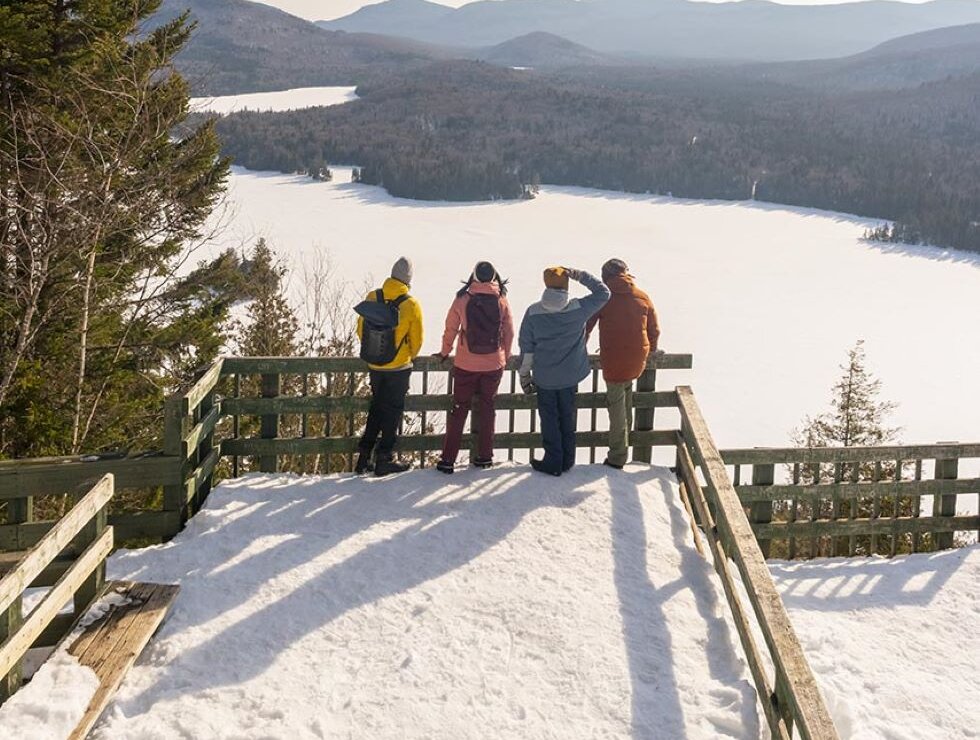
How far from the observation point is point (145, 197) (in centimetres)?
1062

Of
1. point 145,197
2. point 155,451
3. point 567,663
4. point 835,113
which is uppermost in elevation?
point 835,113

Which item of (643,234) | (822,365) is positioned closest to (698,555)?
(822,365)

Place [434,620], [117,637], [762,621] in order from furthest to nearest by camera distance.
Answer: [434,620] < [117,637] < [762,621]

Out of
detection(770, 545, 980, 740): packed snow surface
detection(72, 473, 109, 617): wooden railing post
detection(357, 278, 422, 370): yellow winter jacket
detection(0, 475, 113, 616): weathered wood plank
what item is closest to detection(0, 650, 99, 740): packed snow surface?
detection(0, 475, 113, 616): weathered wood plank

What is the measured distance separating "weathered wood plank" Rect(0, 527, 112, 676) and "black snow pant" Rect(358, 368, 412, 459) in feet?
7.87

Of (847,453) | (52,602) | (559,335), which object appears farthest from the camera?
(847,453)

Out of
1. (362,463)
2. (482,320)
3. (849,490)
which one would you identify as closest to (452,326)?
(482,320)

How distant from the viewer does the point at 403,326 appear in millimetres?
6668

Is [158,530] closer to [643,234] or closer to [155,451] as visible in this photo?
[155,451]

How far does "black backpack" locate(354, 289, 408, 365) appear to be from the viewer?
260 inches

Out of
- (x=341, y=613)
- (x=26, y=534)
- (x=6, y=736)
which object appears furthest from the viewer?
(x=26, y=534)

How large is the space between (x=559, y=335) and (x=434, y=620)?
274 centimetres

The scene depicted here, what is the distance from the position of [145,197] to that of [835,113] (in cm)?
20725

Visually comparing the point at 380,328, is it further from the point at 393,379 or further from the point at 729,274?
the point at 729,274
